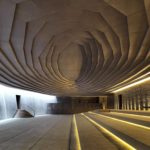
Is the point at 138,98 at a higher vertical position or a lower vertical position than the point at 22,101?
higher

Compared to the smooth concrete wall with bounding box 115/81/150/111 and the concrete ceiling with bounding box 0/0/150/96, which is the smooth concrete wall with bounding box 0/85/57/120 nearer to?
the concrete ceiling with bounding box 0/0/150/96

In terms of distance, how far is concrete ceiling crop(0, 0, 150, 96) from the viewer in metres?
6.81

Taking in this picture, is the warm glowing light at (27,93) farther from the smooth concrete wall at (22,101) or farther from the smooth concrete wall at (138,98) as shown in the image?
the smooth concrete wall at (138,98)

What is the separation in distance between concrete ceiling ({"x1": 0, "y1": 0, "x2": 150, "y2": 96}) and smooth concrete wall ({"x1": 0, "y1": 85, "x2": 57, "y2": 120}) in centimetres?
831

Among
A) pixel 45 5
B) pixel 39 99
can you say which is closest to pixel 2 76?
pixel 45 5

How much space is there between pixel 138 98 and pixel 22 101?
15.3 meters

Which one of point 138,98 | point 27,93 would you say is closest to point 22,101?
point 27,93

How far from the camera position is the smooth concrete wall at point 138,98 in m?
22.6

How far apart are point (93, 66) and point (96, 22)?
791cm

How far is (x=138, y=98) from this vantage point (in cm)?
2569

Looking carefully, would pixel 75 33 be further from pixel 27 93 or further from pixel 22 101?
pixel 27 93

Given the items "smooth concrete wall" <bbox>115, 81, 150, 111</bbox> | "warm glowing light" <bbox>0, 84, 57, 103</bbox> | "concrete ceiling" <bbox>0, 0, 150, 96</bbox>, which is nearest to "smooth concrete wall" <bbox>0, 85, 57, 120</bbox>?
"warm glowing light" <bbox>0, 84, 57, 103</bbox>

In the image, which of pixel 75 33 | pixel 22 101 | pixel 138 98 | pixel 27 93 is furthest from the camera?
pixel 27 93

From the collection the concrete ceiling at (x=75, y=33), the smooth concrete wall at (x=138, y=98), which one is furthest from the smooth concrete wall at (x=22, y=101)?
the smooth concrete wall at (x=138, y=98)
